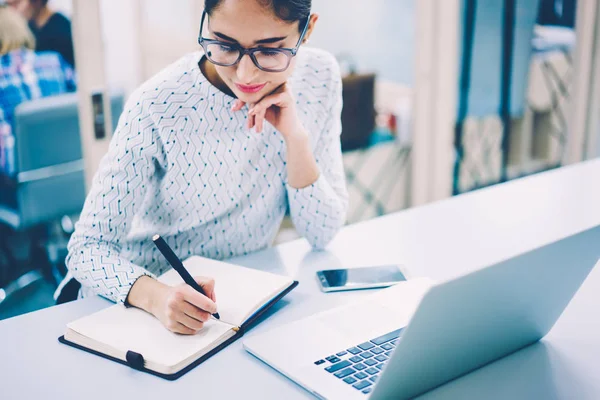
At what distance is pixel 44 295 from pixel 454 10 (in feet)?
8.56

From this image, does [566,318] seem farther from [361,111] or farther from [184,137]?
[361,111]

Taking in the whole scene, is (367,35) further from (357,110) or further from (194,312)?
(194,312)

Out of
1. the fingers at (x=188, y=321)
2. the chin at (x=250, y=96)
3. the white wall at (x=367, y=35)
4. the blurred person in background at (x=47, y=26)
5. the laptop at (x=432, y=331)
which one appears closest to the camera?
the laptop at (x=432, y=331)

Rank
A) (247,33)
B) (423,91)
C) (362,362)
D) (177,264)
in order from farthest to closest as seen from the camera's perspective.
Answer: (423,91)
(247,33)
(177,264)
(362,362)

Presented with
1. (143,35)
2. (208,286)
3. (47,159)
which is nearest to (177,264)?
(208,286)

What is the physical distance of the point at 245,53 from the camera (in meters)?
1.12

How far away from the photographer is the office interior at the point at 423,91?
3.23 m

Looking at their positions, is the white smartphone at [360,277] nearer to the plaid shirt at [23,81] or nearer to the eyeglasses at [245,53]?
the eyeglasses at [245,53]

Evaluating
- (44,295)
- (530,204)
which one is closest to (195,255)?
(44,295)

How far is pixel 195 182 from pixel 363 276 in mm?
402

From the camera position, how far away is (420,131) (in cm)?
353

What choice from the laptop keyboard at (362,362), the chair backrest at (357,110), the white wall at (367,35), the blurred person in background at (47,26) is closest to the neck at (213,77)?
the laptop keyboard at (362,362)

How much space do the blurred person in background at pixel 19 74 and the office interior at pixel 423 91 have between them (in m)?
0.04

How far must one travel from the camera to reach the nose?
1.12 m
